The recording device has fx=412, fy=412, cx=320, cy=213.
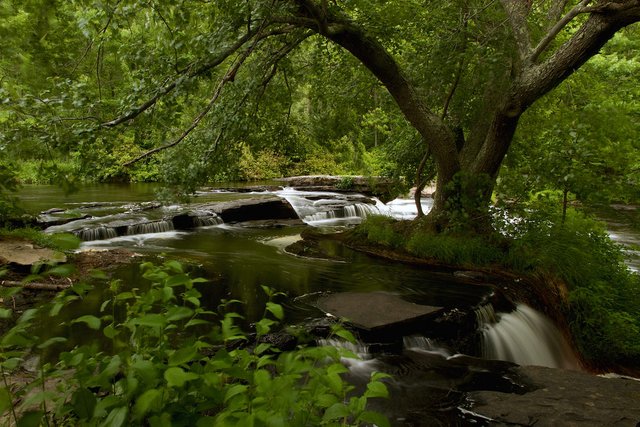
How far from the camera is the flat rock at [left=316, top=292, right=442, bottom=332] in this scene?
549 centimetres

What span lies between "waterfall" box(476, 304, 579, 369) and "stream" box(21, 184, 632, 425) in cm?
2

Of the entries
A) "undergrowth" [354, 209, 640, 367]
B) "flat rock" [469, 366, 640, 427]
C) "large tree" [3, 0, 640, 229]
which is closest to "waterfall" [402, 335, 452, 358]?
"flat rock" [469, 366, 640, 427]

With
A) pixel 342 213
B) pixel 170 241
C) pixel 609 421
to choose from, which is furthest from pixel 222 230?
pixel 609 421

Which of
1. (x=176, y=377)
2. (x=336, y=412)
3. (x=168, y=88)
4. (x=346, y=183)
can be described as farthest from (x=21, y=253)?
(x=346, y=183)

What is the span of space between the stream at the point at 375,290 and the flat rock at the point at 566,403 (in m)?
0.23

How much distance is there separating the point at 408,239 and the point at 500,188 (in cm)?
243

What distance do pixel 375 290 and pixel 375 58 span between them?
13.8 feet

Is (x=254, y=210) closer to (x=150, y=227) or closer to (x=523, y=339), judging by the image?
(x=150, y=227)

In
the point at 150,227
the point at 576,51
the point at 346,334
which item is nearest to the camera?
the point at 346,334

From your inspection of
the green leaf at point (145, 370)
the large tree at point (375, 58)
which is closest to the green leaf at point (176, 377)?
the green leaf at point (145, 370)

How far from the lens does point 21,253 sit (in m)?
6.98

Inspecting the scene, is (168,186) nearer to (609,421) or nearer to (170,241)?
(170,241)

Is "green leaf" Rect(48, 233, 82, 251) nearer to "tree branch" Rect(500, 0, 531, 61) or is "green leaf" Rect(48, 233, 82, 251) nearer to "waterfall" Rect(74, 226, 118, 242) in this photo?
"tree branch" Rect(500, 0, 531, 61)

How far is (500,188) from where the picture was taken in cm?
786
